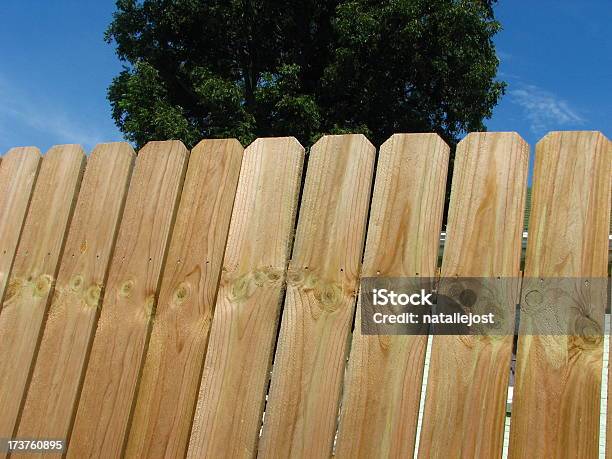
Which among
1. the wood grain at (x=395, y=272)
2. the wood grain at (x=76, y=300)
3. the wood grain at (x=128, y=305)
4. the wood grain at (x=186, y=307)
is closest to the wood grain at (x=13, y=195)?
the wood grain at (x=76, y=300)

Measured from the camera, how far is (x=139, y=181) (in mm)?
2936

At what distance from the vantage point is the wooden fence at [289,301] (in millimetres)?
2119

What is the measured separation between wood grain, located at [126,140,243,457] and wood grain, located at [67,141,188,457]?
5 cm

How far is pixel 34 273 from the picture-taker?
10.1ft

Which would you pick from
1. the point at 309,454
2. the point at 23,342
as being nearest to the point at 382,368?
the point at 309,454

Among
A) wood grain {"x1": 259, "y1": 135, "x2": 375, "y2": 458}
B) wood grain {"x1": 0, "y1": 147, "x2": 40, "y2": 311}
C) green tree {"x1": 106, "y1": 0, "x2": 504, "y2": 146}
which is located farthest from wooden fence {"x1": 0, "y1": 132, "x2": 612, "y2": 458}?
green tree {"x1": 106, "y1": 0, "x2": 504, "y2": 146}

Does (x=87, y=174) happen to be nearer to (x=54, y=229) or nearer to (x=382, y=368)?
(x=54, y=229)

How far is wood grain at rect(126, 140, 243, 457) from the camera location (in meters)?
2.50

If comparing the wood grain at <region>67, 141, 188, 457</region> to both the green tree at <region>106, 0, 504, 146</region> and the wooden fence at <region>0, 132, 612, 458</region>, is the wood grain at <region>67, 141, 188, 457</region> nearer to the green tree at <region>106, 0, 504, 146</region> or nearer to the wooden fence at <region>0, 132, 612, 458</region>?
the wooden fence at <region>0, 132, 612, 458</region>

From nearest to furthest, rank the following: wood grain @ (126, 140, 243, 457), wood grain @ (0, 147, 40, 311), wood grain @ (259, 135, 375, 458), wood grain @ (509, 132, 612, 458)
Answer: wood grain @ (509, 132, 612, 458)
wood grain @ (259, 135, 375, 458)
wood grain @ (126, 140, 243, 457)
wood grain @ (0, 147, 40, 311)

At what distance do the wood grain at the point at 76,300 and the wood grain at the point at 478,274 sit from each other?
4.91ft

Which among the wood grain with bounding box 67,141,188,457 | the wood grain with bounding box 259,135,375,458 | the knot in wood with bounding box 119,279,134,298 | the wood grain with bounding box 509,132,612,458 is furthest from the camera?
the knot in wood with bounding box 119,279,134,298

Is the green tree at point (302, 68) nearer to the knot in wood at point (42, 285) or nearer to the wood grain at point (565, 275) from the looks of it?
the knot in wood at point (42, 285)

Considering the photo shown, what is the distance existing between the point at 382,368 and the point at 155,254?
1104 millimetres
